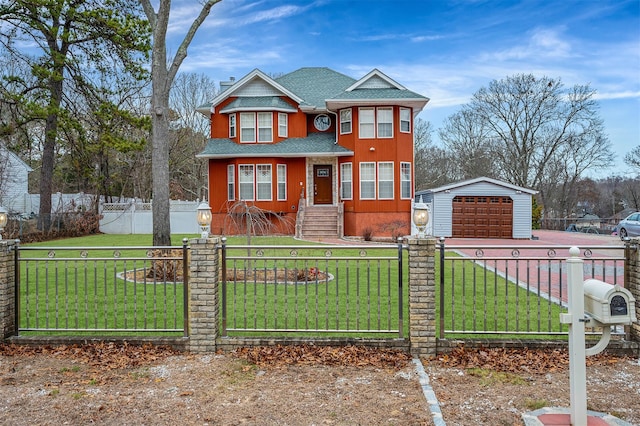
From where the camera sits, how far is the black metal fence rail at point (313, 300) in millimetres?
5438

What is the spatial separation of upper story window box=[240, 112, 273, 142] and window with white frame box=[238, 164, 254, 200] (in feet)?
4.73

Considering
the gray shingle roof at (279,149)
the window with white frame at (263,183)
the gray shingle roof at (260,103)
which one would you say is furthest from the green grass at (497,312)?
the gray shingle roof at (260,103)

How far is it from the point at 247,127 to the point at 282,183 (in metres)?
3.27

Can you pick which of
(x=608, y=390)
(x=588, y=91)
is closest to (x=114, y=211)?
(x=608, y=390)

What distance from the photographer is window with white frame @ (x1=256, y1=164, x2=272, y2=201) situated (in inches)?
861

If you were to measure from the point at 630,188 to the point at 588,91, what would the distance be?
14638mm

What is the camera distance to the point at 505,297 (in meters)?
5.89

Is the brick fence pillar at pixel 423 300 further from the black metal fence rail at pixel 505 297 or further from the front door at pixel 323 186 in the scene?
the front door at pixel 323 186

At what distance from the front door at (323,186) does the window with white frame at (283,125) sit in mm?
2578

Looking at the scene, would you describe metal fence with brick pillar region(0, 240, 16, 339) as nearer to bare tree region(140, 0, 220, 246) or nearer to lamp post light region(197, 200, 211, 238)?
lamp post light region(197, 200, 211, 238)

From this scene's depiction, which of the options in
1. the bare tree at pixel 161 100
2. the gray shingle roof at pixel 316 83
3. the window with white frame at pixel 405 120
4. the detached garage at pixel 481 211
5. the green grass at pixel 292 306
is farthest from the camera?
the gray shingle roof at pixel 316 83

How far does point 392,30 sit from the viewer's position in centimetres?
1836

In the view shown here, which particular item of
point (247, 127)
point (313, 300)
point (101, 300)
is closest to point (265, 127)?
point (247, 127)

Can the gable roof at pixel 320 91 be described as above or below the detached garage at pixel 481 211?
above
